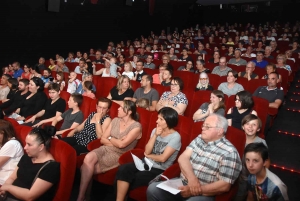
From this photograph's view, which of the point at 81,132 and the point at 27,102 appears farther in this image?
the point at 27,102

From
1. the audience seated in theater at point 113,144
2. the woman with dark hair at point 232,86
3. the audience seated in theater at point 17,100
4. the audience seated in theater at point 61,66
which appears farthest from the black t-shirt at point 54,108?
the audience seated in theater at point 61,66

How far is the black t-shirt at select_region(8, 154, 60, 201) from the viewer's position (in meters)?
1.49

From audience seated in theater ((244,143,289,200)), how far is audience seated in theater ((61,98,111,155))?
3.86ft

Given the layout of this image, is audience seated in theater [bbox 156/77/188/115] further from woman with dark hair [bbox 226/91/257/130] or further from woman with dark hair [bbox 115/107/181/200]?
woman with dark hair [bbox 115/107/181/200]

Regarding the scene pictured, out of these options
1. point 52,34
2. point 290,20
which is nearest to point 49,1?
point 52,34

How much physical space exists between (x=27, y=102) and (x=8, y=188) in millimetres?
1685

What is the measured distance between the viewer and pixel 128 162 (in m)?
1.88

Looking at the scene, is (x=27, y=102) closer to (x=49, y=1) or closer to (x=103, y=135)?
(x=103, y=135)

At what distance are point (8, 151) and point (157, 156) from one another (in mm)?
869

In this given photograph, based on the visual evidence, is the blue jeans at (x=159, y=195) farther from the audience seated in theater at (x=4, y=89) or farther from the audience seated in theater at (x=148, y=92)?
the audience seated in theater at (x=4, y=89)

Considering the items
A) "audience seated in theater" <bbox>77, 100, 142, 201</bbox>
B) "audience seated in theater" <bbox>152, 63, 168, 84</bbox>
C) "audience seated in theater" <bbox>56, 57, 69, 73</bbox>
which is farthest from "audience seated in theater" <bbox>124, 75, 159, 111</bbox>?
"audience seated in theater" <bbox>56, 57, 69, 73</bbox>

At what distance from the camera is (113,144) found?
79.8 inches

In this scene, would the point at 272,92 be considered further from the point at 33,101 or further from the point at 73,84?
the point at 33,101

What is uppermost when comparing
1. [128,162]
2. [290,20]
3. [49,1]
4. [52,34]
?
[290,20]
